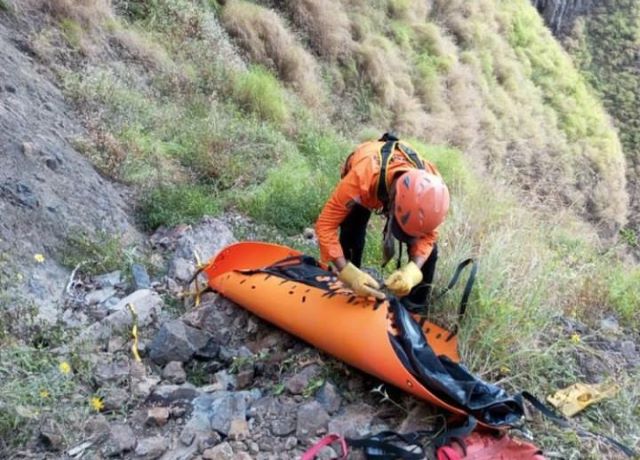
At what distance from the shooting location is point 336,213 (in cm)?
308

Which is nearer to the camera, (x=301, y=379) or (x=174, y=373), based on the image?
(x=301, y=379)

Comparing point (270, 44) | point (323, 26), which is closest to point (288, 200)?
point (270, 44)

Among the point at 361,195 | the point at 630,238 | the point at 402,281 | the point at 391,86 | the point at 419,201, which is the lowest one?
the point at 630,238

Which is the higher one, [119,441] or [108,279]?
[119,441]

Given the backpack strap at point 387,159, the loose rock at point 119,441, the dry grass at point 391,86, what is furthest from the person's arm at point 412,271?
the dry grass at point 391,86

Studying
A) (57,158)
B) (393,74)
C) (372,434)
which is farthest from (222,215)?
(393,74)

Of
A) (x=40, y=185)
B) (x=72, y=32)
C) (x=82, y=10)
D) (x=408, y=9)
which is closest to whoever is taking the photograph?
(x=40, y=185)

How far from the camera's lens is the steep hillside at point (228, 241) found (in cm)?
267

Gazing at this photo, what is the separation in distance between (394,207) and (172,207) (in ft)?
7.61

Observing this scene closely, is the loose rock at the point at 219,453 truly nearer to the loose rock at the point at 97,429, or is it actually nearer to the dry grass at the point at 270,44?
the loose rock at the point at 97,429

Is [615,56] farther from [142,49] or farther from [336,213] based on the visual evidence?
[336,213]

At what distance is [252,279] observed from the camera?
3328 millimetres

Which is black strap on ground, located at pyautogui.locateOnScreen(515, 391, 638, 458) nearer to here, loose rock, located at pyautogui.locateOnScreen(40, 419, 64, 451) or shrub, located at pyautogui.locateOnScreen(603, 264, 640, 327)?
shrub, located at pyautogui.locateOnScreen(603, 264, 640, 327)

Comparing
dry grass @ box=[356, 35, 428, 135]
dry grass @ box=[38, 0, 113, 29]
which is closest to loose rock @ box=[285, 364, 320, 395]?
dry grass @ box=[38, 0, 113, 29]
